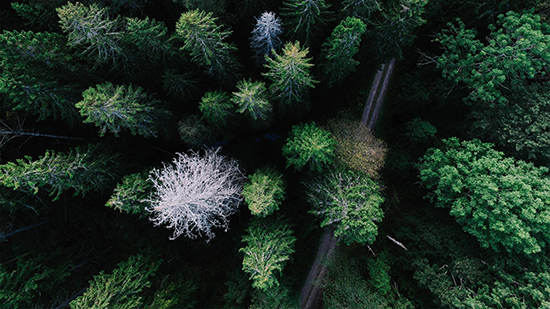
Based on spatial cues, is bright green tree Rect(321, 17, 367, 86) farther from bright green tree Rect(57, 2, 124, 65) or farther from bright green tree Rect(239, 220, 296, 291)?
bright green tree Rect(57, 2, 124, 65)

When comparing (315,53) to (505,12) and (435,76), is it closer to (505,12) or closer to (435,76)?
(435,76)

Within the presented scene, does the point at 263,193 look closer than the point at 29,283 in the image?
Yes

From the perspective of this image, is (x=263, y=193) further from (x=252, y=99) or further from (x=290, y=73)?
(x=290, y=73)

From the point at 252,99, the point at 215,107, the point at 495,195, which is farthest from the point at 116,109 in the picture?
the point at 495,195

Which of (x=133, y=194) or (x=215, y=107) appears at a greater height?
(x=215, y=107)

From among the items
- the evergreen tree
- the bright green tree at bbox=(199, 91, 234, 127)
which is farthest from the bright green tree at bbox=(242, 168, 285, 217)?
the evergreen tree


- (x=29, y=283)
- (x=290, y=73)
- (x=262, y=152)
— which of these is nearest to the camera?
(x=290, y=73)
